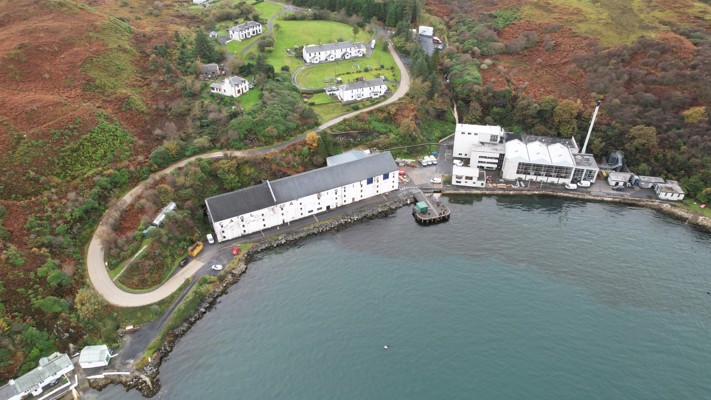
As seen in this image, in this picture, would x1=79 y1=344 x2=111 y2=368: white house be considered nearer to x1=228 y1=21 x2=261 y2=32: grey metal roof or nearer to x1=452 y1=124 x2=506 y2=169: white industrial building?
x1=452 y1=124 x2=506 y2=169: white industrial building

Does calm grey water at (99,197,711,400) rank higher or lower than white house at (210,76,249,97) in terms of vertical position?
lower

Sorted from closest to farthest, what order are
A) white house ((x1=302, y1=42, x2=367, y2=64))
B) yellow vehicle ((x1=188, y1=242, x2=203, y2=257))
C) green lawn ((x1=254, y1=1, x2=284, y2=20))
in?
yellow vehicle ((x1=188, y1=242, x2=203, y2=257)), white house ((x1=302, y1=42, x2=367, y2=64)), green lawn ((x1=254, y1=1, x2=284, y2=20))

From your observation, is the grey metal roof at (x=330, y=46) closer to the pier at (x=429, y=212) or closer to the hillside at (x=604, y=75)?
the hillside at (x=604, y=75)

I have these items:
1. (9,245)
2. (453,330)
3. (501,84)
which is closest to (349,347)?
(453,330)

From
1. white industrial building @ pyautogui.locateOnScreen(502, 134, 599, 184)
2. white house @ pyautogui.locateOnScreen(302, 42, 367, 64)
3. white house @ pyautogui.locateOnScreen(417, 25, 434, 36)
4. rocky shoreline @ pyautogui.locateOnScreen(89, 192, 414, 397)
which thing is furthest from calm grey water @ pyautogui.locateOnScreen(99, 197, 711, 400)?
white house @ pyautogui.locateOnScreen(417, 25, 434, 36)

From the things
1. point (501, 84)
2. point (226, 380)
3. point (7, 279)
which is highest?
point (501, 84)

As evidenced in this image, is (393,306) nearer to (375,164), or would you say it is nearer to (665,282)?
(375,164)

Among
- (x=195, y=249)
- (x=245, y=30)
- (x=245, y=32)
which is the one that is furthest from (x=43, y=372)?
(x=245, y=30)
